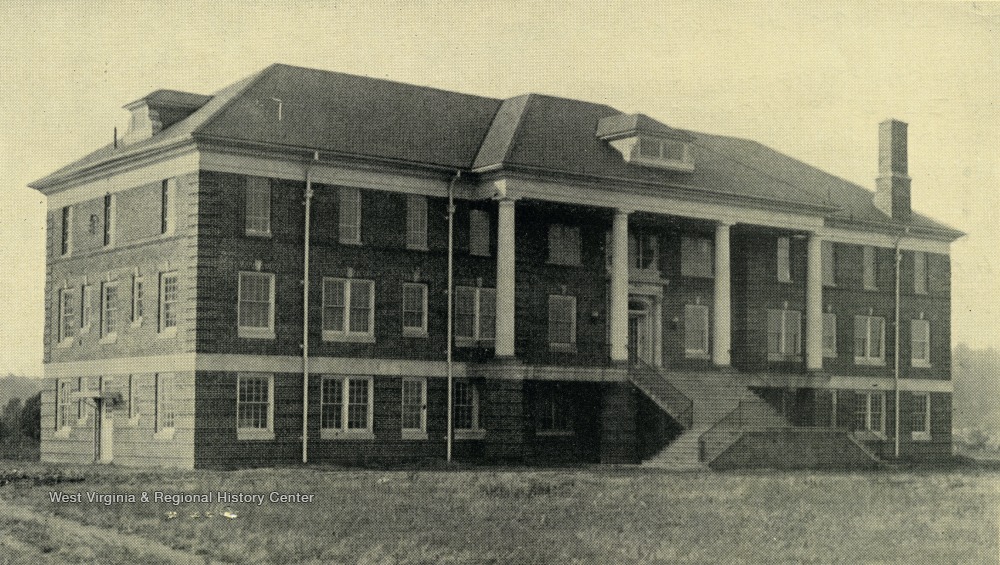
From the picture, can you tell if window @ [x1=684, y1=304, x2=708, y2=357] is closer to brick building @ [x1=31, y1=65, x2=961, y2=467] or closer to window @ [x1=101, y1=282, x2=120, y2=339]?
brick building @ [x1=31, y1=65, x2=961, y2=467]

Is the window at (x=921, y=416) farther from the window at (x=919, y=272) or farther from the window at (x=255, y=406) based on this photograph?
the window at (x=255, y=406)

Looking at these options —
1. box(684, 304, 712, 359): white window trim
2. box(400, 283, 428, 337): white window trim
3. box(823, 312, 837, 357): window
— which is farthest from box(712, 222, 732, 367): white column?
box(400, 283, 428, 337): white window trim

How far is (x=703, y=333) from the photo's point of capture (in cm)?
4997

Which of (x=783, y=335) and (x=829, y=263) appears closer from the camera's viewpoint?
(x=783, y=335)

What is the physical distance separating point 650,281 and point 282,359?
46.5ft

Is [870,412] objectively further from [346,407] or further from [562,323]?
[346,407]

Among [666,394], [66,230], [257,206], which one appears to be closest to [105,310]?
[66,230]

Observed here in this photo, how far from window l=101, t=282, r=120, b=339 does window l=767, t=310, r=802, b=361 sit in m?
22.8

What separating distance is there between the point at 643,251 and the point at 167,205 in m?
16.5

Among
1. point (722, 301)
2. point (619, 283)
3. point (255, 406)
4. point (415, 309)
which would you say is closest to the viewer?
point (255, 406)

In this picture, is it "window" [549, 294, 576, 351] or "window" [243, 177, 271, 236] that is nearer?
"window" [243, 177, 271, 236]

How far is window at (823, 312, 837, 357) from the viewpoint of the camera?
53.2 m

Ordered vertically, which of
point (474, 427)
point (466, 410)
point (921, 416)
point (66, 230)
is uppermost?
point (66, 230)

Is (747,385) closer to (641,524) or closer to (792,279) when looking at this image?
(792,279)
